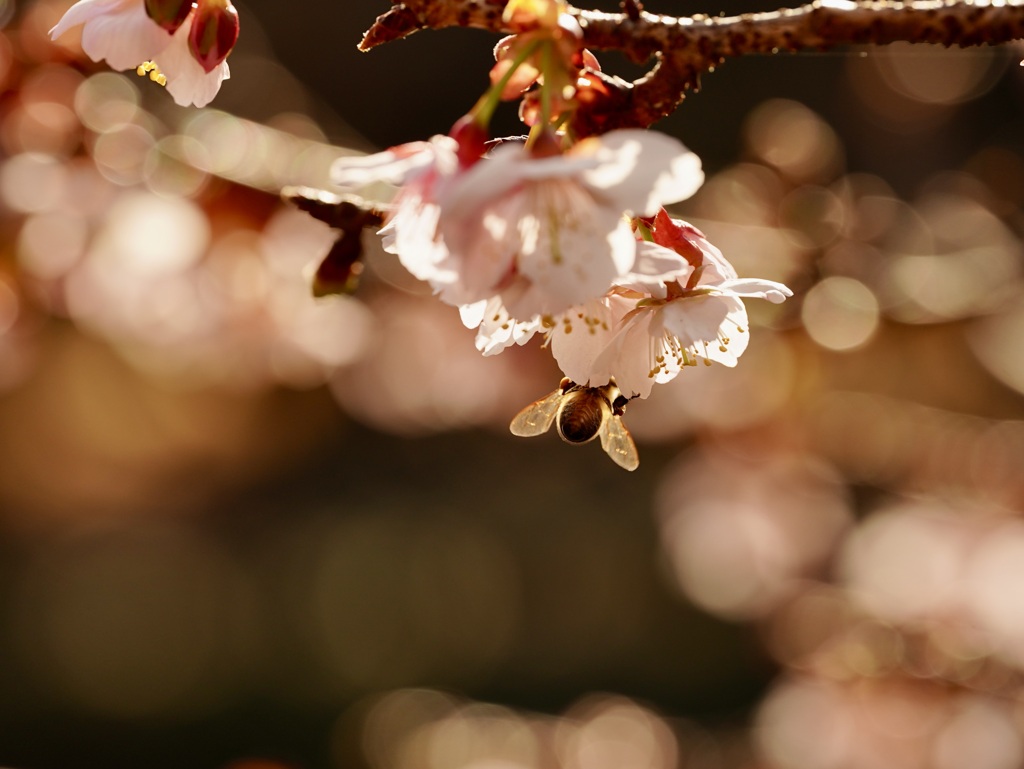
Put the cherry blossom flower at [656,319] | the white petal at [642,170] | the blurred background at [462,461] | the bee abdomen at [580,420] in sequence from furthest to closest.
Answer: the blurred background at [462,461]
the bee abdomen at [580,420]
the cherry blossom flower at [656,319]
the white petal at [642,170]

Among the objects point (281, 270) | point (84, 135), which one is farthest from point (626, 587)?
point (84, 135)

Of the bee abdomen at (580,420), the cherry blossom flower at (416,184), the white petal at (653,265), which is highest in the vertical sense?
the bee abdomen at (580,420)

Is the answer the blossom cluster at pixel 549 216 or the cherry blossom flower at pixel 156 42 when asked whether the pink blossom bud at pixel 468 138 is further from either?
the cherry blossom flower at pixel 156 42

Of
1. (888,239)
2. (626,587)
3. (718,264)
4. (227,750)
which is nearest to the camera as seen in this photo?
(718,264)

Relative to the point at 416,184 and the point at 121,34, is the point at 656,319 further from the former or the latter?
the point at 121,34

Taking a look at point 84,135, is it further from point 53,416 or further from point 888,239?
point 53,416

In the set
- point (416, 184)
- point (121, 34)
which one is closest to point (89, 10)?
point (121, 34)

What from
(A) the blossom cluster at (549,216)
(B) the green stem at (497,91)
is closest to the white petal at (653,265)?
(A) the blossom cluster at (549,216)
